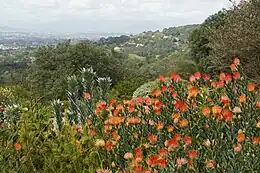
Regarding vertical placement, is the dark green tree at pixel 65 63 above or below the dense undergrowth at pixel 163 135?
below

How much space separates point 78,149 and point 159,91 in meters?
1.06

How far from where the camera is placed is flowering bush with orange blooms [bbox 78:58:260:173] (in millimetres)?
2311

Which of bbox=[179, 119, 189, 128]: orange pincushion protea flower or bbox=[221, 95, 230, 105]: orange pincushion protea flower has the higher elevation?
bbox=[221, 95, 230, 105]: orange pincushion protea flower

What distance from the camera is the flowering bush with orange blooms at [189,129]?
7.58 ft

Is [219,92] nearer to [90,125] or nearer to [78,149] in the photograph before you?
[90,125]

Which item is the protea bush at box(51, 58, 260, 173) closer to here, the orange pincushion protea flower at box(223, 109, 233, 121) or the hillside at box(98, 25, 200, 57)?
the orange pincushion protea flower at box(223, 109, 233, 121)

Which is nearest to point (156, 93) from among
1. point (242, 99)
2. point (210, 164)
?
point (242, 99)

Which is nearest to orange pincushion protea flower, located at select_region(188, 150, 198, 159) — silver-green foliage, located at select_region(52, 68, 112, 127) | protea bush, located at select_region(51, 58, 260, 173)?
protea bush, located at select_region(51, 58, 260, 173)

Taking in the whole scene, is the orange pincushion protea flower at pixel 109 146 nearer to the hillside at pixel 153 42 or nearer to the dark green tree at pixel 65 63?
the dark green tree at pixel 65 63

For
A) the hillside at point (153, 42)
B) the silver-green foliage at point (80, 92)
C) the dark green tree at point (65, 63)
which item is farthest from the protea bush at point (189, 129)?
the hillside at point (153, 42)

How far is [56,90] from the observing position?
2383cm

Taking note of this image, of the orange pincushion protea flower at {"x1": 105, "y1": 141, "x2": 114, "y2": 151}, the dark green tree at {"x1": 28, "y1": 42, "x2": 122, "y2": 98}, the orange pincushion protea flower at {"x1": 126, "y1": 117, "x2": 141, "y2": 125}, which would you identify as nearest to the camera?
the orange pincushion protea flower at {"x1": 105, "y1": 141, "x2": 114, "y2": 151}

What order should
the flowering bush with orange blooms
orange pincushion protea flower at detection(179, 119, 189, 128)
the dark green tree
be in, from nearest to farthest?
the flowering bush with orange blooms → orange pincushion protea flower at detection(179, 119, 189, 128) → the dark green tree

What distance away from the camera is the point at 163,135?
3033mm
